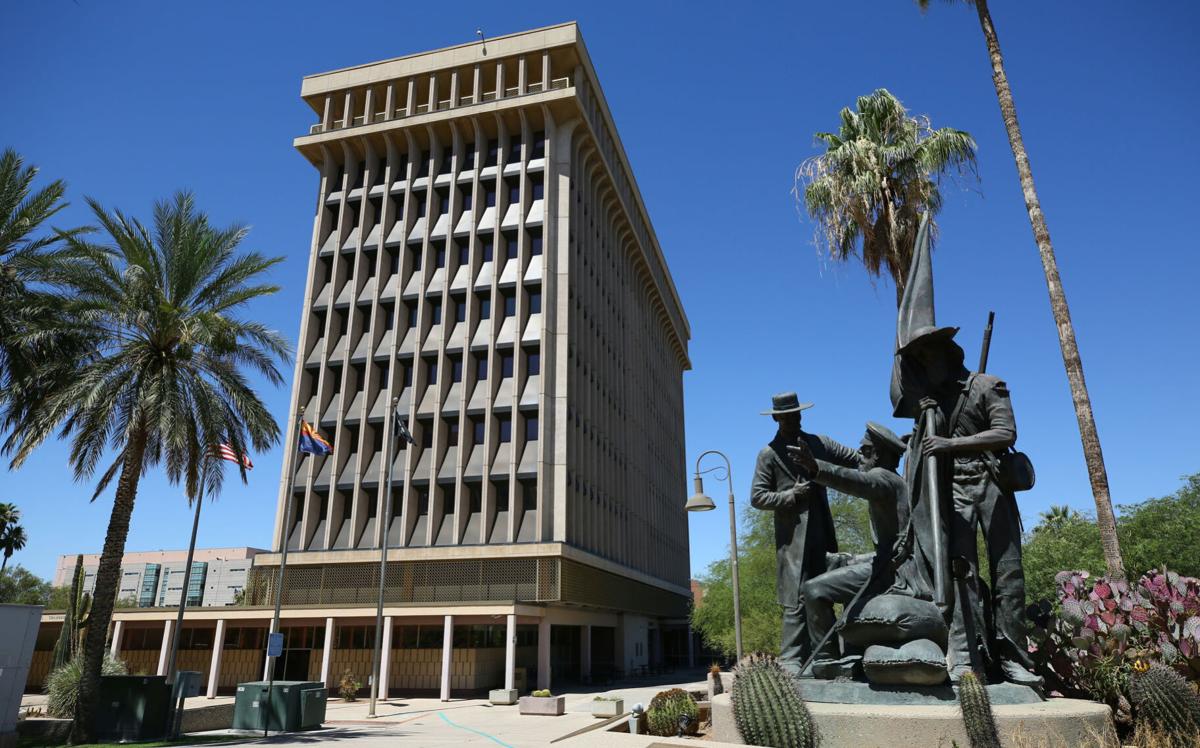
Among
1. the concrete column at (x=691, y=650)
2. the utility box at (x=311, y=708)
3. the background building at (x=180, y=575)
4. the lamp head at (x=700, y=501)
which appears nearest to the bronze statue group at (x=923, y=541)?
the lamp head at (x=700, y=501)

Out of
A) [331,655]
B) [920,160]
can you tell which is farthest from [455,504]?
[920,160]

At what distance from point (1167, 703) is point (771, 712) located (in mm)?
3745

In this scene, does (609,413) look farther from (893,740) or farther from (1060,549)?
(893,740)

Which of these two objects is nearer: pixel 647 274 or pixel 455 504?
pixel 455 504

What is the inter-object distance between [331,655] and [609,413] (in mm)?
21856

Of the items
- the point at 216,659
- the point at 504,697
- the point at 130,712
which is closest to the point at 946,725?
the point at 130,712

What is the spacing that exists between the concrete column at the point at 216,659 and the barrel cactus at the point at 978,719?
124 feet

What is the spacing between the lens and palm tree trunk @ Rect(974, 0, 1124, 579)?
43.5ft

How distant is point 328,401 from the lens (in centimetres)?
4050

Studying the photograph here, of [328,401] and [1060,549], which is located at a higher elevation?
[328,401]

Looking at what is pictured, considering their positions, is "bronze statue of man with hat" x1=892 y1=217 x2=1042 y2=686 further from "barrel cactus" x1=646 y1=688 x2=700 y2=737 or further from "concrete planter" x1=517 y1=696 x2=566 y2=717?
"concrete planter" x1=517 y1=696 x2=566 y2=717

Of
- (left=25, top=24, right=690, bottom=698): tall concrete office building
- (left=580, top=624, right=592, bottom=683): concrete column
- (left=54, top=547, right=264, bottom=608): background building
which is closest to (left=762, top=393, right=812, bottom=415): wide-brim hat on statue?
(left=25, top=24, right=690, bottom=698): tall concrete office building

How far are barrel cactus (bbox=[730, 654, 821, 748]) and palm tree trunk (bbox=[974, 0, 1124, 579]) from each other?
325 inches

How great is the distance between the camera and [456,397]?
127 feet
